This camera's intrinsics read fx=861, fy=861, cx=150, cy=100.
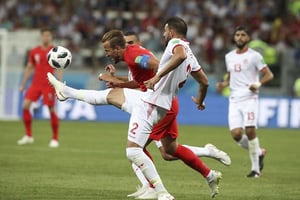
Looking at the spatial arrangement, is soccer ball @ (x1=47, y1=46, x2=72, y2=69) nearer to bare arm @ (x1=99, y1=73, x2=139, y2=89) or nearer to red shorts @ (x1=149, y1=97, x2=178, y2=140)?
bare arm @ (x1=99, y1=73, x2=139, y2=89)

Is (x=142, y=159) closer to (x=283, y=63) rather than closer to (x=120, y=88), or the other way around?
(x=120, y=88)

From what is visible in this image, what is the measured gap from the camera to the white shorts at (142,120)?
10.6 metres

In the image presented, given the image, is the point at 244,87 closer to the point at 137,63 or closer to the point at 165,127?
the point at 165,127

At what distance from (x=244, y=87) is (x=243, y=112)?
509mm

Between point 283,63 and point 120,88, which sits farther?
point 283,63

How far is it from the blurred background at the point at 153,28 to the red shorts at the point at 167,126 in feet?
58.6

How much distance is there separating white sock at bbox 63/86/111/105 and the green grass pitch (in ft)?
4.16

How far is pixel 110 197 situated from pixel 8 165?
436 centimetres

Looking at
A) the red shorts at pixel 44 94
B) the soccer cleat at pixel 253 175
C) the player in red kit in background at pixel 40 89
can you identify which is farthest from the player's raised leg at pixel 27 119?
the soccer cleat at pixel 253 175

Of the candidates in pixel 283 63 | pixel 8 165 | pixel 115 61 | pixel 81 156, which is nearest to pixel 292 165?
pixel 81 156

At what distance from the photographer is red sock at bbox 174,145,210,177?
11.6 m

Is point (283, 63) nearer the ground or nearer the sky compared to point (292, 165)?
nearer the sky

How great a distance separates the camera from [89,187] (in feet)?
41.2

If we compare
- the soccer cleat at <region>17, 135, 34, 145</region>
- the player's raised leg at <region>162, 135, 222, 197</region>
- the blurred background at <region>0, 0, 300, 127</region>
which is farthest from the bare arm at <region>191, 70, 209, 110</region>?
the blurred background at <region>0, 0, 300, 127</region>
